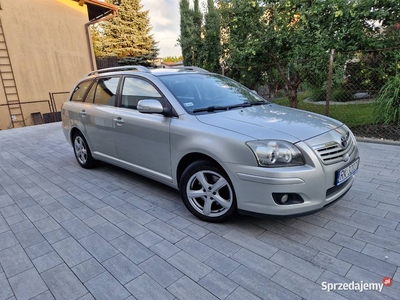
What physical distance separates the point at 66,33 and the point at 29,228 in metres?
12.5

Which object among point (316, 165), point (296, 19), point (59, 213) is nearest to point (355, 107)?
point (296, 19)

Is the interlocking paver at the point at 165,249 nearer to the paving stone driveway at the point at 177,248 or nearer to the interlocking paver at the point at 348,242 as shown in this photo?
the paving stone driveway at the point at 177,248

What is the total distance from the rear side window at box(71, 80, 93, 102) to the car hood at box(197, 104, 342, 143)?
8.35 ft

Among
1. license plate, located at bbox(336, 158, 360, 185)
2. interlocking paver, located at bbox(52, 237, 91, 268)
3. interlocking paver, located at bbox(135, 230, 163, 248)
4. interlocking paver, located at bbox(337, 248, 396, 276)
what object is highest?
license plate, located at bbox(336, 158, 360, 185)

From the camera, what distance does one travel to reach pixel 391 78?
5363 millimetres

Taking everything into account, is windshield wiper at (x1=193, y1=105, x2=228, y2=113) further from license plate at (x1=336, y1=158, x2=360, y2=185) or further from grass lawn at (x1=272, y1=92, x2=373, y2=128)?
grass lawn at (x1=272, y1=92, x2=373, y2=128)

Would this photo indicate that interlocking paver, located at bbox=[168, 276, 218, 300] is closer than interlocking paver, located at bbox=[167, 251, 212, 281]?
A: Yes

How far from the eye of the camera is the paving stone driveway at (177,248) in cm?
183

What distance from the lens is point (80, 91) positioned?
14.5ft

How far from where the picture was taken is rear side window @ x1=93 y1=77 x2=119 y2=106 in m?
3.63

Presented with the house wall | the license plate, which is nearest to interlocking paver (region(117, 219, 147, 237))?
the license plate

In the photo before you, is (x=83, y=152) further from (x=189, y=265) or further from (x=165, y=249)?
(x=189, y=265)

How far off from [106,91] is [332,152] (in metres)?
3.05

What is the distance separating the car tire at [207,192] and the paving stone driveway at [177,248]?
5.4 inches
